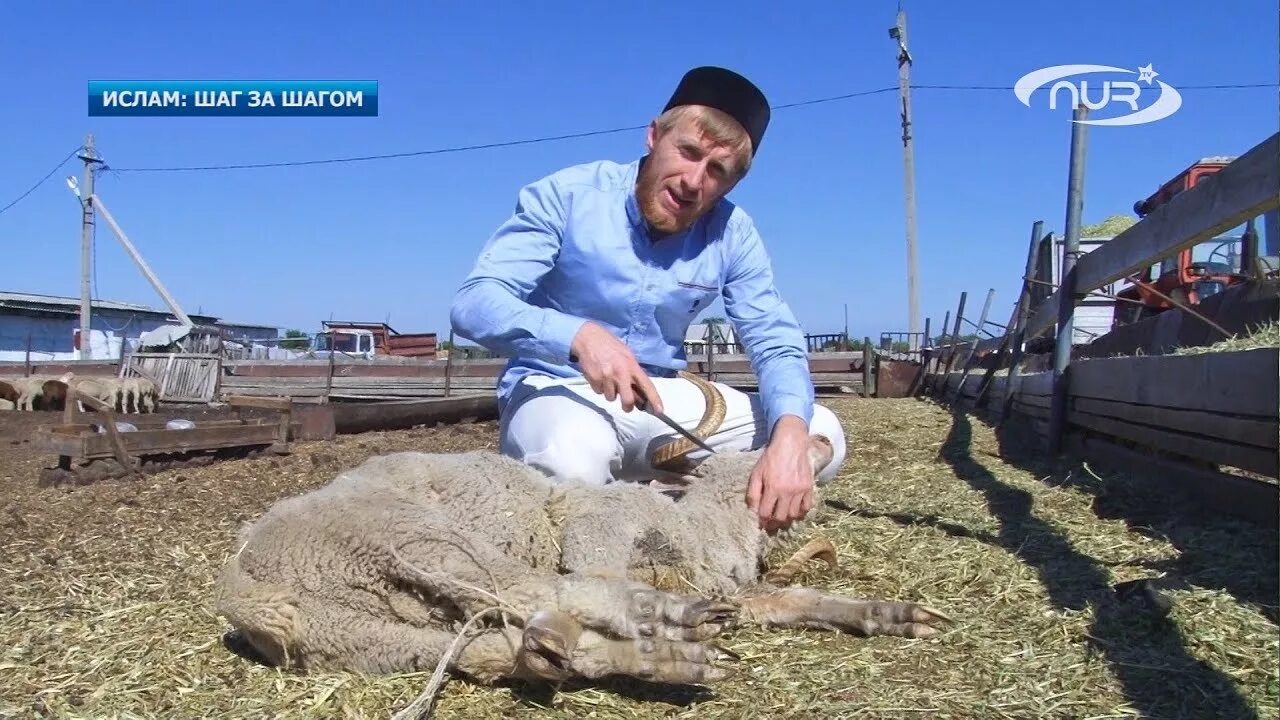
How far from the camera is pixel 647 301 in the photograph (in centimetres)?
298

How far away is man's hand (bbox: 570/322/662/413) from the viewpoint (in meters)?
2.37

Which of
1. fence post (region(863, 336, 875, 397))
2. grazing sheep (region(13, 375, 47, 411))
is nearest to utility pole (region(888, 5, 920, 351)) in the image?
fence post (region(863, 336, 875, 397))

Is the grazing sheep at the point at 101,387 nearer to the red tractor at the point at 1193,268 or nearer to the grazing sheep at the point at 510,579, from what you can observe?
the grazing sheep at the point at 510,579

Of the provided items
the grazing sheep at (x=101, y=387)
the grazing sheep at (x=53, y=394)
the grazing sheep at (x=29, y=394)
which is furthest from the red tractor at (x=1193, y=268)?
the grazing sheep at (x=29, y=394)

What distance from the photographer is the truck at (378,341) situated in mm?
30016

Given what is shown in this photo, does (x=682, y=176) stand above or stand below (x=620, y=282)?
above

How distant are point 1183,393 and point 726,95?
216 cm

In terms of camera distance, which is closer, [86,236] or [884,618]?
[884,618]

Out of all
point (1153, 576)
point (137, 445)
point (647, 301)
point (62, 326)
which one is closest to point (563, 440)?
point (647, 301)

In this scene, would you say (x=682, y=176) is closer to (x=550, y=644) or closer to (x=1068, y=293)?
(x=550, y=644)

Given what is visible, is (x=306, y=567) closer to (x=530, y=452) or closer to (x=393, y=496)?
(x=393, y=496)

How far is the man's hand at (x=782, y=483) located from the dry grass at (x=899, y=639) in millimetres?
223

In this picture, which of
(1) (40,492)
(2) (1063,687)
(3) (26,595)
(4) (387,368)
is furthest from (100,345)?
(2) (1063,687)

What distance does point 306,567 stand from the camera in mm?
2041
